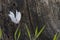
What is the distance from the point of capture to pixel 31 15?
1385 mm

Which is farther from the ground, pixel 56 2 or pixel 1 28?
pixel 56 2

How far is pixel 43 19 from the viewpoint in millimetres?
1412

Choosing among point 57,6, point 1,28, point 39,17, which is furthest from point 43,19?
point 1,28

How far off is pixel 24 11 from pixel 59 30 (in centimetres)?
31

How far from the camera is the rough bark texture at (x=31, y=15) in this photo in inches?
53.7

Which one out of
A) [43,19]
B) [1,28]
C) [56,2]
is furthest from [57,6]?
[1,28]

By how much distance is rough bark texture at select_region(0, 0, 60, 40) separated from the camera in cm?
Answer: 137

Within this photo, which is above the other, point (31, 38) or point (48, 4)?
point (48, 4)

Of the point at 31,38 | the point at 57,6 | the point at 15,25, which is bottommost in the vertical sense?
the point at 31,38

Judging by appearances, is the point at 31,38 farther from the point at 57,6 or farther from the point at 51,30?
the point at 57,6

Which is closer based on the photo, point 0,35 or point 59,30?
point 0,35

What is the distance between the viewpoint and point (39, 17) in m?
1.40

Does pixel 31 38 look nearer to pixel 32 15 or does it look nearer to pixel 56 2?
pixel 32 15

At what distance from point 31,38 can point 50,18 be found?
21 centimetres
